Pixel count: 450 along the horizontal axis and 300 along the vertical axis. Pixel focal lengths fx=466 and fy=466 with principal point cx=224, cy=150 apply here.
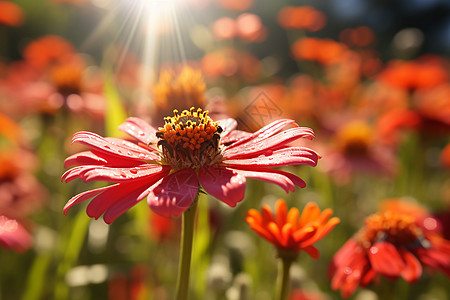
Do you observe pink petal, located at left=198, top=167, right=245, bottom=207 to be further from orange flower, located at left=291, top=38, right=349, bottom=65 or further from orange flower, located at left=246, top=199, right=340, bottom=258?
orange flower, located at left=291, top=38, right=349, bottom=65

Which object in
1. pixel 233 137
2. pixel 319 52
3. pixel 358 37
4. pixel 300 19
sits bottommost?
pixel 358 37

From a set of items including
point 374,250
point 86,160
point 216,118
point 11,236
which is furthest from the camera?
point 216,118

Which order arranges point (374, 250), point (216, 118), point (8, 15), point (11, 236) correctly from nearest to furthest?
point (374, 250) → point (11, 236) → point (216, 118) → point (8, 15)

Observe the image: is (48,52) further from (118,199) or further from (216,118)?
(118,199)

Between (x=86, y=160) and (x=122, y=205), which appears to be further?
(x=86, y=160)

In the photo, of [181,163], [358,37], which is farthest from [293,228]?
[358,37]

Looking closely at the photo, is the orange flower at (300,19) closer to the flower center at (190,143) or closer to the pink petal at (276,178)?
the flower center at (190,143)

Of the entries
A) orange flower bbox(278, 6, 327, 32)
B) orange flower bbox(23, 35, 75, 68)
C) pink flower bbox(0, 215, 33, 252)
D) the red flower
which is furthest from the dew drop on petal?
orange flower bbox(23, 35, 75, 68)
